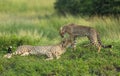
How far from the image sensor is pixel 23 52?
11.1m

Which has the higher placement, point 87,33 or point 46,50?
point 87,33

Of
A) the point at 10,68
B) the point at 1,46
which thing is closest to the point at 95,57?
the point at 10,68

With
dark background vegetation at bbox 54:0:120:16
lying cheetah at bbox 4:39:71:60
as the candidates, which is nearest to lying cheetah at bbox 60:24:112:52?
lying cheetah at bbox 4:39:71:60

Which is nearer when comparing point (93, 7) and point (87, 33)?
point (87, 33)

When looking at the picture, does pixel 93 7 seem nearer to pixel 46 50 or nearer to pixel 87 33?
pixel 87 33

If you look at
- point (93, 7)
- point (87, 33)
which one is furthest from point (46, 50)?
point (93, 7)

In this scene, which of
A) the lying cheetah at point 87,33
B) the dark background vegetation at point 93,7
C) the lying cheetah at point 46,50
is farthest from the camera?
the dark background vegetation at point 93,7

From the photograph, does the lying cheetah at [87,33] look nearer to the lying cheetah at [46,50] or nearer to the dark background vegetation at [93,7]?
the lying cheetah at [46,50]

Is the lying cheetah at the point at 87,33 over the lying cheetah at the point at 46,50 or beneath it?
over

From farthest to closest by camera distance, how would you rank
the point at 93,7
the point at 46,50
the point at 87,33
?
the point at 93,7, the point at 87,33, the point at 46,50

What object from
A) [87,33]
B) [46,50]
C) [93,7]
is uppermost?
[87,33]

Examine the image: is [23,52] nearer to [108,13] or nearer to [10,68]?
[10,68]

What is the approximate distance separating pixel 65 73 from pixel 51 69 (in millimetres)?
358

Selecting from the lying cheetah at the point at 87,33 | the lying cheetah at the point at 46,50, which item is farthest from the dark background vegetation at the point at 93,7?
the lying cheetah at the point at 46,50
